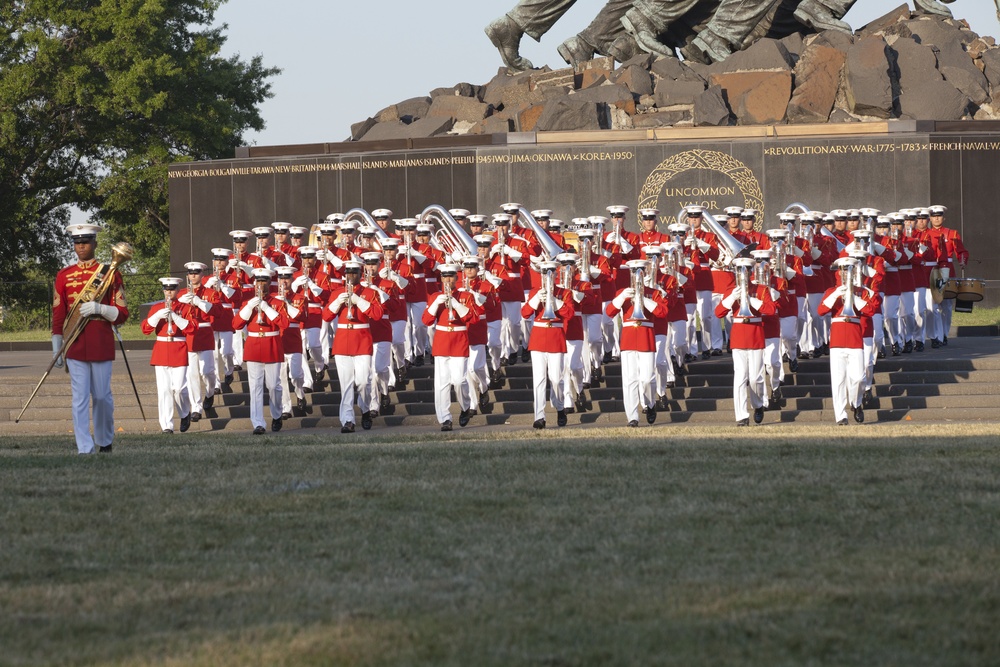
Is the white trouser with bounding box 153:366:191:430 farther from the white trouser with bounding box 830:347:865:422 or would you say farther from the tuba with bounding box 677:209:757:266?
the white trouser with bounding box 830:347:865:422

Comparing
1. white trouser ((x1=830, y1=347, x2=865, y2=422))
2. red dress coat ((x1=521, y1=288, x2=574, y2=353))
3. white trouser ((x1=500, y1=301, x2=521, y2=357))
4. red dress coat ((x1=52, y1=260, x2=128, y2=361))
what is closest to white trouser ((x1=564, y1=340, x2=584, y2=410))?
red dress coat ((x1=521, y1=288, x2=574, y2=353))

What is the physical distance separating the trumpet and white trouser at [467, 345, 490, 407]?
184cm

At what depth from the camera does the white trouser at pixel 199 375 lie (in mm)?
18219

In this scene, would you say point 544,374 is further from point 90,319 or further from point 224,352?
point 90,319

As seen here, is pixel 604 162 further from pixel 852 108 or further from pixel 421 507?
pixel 421 507

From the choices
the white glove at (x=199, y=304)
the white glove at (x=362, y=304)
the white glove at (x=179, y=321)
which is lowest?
the white glove at (x=179, y=321)

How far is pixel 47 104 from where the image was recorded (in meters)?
39.8

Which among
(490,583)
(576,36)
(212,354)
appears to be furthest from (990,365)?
(576,36)

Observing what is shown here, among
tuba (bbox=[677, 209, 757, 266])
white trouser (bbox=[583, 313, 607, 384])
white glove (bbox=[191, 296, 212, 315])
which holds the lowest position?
white trouser (bbox=[583, 313, 607, 384])

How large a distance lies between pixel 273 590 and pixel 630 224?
72.8 feet

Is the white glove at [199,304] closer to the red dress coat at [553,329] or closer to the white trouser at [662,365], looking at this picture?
the red dress coat at [553,329]

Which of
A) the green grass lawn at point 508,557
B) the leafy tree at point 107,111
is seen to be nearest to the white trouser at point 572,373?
the green grass lawn at point 508,557

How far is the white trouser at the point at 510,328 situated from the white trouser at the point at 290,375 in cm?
273

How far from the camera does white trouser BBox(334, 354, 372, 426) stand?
1730 cm
